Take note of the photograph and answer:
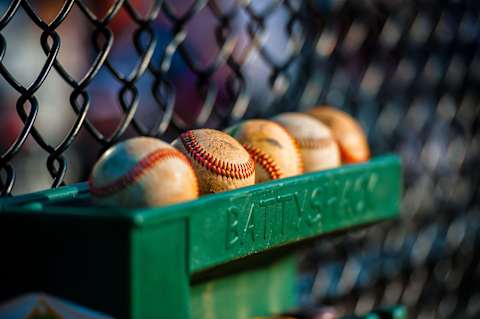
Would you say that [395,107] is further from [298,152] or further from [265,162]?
[265,162]

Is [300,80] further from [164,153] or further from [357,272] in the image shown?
[164,153]

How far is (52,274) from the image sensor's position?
123 cm

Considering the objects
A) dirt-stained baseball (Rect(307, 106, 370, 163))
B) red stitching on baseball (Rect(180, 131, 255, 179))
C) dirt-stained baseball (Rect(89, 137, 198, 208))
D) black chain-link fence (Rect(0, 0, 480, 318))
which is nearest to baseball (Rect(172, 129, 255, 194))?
red stitching on baseball (Rect(180, 131, 255, 179))


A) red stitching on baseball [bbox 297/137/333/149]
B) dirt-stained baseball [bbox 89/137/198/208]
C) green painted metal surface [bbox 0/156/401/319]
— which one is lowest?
green painted metal surface [bbox 0/156/401/319]

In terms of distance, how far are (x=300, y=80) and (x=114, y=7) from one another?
123 centimetres

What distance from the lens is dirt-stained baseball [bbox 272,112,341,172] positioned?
1779 mm

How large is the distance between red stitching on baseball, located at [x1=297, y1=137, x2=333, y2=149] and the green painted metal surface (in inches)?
7.5

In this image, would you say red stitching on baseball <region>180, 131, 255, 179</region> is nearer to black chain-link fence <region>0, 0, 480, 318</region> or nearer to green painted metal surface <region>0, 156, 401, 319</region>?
green painted metal surface <region>0, 156, 401, 319</region>

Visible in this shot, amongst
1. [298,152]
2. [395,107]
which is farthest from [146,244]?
[395,107]

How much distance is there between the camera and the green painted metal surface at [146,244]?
3.83 feet

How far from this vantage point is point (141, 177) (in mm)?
1268

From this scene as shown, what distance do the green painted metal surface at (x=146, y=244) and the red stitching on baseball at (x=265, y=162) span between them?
0.06m

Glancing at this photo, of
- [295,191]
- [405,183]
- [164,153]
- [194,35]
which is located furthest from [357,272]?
[194,35]

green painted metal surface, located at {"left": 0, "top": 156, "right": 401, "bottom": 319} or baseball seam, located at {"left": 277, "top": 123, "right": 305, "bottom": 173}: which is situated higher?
baseball seam, located at {"left": 277, "top": 123, "right": 305, "bottom": 173}
